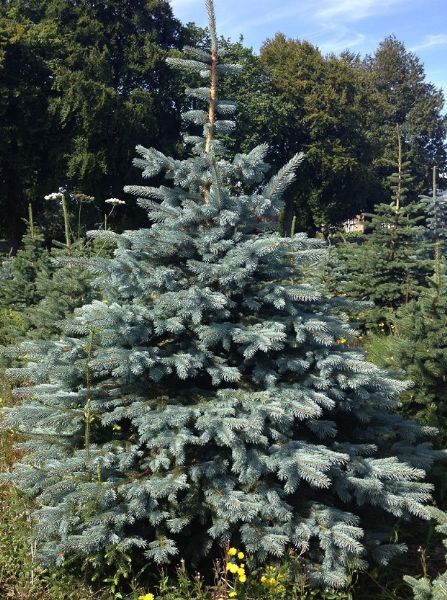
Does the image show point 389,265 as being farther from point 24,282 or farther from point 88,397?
point 88,397

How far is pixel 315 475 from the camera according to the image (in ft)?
9.22

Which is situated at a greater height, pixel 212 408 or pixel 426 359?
pixel 212 408

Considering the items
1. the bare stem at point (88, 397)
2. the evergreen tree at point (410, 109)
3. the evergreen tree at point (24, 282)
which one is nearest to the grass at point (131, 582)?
the bare stem at point (88, 397)

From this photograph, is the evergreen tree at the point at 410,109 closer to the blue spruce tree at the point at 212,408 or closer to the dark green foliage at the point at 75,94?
the dark green foliage at the point at 75,94

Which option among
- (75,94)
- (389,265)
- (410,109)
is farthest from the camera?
(410,109)

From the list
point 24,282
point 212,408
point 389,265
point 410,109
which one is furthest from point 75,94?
point 410,109

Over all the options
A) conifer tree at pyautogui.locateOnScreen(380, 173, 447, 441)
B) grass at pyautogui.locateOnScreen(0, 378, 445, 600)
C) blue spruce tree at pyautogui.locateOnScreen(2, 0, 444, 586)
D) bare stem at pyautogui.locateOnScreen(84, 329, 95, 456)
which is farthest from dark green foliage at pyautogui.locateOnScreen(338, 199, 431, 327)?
bare stem at pyautogui.locateOnScreen(84, 329, 95, 456)

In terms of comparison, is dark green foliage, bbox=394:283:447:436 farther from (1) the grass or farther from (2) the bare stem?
(2) the bare stem

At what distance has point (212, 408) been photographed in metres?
3.06

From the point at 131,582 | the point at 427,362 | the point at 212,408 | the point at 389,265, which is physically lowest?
the point at 131,582

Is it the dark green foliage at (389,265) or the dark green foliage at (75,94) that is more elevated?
the dark green foliage at (75,94)

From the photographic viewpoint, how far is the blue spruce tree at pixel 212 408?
9.56 ft

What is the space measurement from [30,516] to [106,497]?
623 mm

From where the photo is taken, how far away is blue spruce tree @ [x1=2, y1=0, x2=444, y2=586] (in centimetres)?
291
